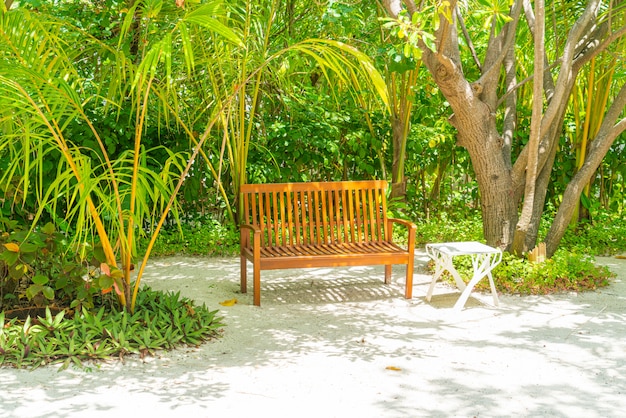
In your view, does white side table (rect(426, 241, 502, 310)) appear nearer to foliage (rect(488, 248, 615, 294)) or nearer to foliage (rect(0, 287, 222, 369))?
foliage (rect(488, 248, 615, 294))

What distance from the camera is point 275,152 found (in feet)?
26.4

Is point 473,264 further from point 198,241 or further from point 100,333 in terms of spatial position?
point 198,241

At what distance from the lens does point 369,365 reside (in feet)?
15.0

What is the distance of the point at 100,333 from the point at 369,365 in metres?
1.65

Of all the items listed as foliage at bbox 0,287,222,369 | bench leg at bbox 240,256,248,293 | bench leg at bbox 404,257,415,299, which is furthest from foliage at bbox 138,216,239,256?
foliage at bbox 0,287,222,369

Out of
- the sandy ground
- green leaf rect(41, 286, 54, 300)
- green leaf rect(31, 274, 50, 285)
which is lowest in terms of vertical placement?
the sandy ground

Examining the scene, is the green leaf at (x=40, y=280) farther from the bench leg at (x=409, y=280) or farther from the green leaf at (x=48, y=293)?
the bench leg at (x=409, y=280)

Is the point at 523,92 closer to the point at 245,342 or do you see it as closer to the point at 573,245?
Result: the point at 573,245

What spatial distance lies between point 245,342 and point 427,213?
451cm

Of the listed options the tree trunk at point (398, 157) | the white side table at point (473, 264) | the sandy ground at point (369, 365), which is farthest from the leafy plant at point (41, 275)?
the tree trunk at point (398, 157)

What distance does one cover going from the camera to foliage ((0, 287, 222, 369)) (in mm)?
4520

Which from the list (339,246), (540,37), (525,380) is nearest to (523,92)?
(540,37)

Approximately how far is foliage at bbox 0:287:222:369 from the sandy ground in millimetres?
107

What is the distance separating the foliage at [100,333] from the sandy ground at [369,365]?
Result: 0.11 m
